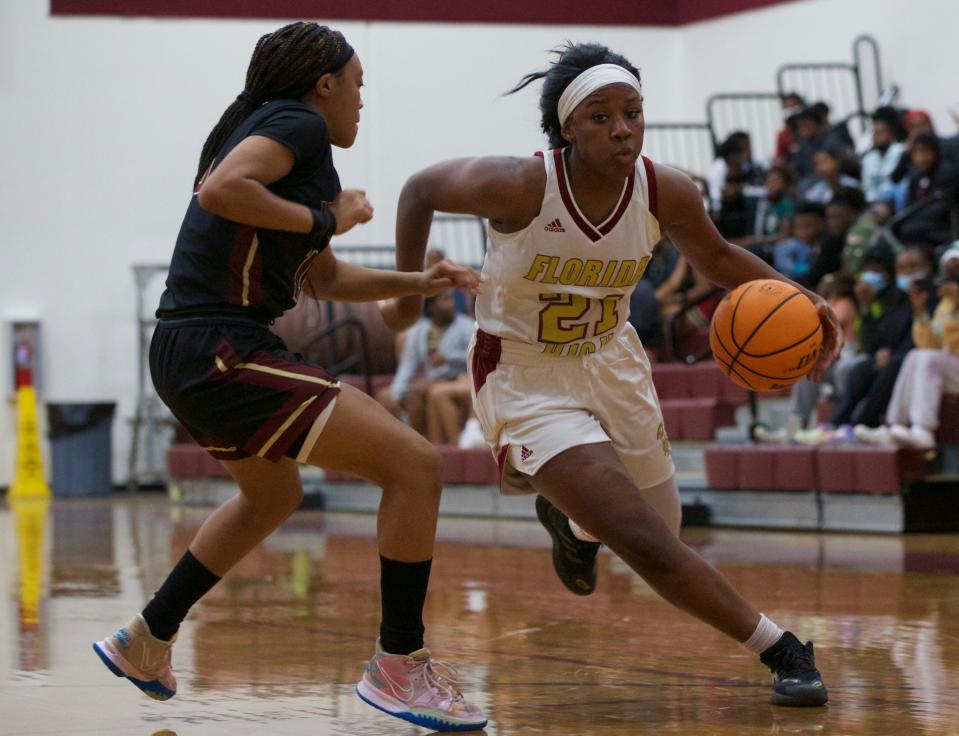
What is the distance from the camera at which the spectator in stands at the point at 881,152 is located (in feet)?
43.9

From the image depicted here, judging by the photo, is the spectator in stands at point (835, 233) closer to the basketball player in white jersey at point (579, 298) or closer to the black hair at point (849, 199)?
the black hair at point (849, 199)

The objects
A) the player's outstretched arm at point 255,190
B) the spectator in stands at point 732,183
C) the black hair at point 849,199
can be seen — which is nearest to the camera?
the player's outstretched arm at point 255,190

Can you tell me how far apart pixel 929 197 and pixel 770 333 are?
309 inches

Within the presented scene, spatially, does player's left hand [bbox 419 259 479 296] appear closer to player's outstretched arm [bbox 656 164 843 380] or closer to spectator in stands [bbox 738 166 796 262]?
player's outstretched arm [bbox 656 164 843 380]

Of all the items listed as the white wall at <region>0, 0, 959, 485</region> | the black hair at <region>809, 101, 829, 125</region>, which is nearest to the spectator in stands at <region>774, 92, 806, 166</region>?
the black hair at <region>809, 101, 829, 125</region>

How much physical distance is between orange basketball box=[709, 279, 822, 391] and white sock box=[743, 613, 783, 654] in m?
0.80

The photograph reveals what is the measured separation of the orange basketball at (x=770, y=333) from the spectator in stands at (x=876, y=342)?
576 cm

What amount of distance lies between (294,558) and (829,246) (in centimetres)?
540

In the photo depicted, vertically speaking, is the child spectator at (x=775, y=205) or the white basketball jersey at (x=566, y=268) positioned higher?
the child spectator at (x=775, y=205)

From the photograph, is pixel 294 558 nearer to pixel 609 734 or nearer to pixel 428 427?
pixel 428 427

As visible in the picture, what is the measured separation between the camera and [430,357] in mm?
13523

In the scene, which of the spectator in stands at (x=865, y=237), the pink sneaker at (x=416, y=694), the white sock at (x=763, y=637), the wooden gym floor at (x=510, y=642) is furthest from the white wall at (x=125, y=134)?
the pink sneaker at (x=416, y=694)

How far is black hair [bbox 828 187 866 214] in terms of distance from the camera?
41.2 ft

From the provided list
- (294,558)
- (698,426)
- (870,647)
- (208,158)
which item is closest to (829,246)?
(698,426)
